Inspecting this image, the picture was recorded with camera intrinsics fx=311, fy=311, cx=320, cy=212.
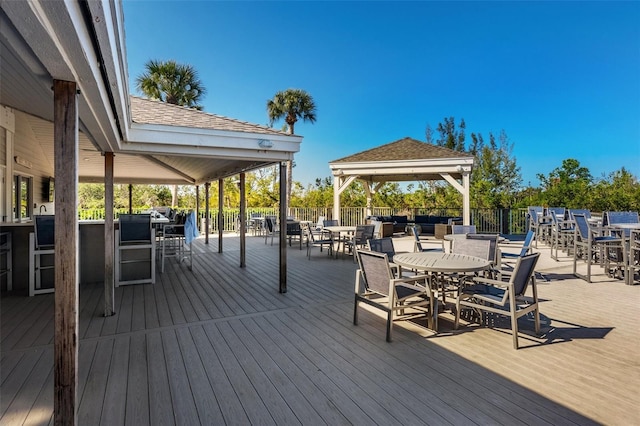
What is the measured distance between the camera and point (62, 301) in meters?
1.85

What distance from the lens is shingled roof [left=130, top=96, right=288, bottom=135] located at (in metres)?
4.49

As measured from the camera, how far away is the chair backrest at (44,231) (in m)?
4.75

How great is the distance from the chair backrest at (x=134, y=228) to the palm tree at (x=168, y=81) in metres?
11.8

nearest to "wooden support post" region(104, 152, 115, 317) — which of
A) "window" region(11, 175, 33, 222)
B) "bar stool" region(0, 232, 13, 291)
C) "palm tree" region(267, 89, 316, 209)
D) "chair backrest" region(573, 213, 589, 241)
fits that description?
"bar stool" region(0, 232, 13, 291)

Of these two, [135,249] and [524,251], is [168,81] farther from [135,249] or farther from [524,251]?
[524,251]

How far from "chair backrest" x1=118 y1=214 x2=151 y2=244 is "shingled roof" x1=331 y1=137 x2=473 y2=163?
930 centimetres

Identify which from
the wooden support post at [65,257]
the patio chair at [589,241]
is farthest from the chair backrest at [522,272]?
the wooden support post at [65,257]

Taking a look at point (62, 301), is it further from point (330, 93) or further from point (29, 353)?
point (330, 93)

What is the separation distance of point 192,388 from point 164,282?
393 centimetres

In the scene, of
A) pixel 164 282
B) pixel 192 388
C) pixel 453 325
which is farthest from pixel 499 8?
pixel 192 388

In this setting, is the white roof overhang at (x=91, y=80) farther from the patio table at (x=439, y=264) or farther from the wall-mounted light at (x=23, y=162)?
the patio table at (x=439, y=264)

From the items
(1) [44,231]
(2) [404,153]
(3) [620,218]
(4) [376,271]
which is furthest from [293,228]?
(3) [620,218]

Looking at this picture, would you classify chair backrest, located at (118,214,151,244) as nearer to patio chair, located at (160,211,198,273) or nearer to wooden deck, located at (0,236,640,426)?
patio chair, located at (160,211,198,273)

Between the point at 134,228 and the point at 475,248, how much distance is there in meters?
5.73
